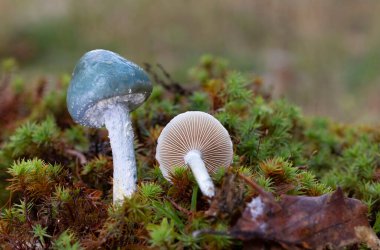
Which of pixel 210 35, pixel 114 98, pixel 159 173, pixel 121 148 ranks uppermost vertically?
pixel 114 98

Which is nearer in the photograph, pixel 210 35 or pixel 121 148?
A: pixel 121 148

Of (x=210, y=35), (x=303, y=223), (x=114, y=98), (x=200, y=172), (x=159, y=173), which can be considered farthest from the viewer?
(x=210, y=35)

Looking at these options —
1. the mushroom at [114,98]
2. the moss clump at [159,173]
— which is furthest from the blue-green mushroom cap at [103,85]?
the moss clump at [159,173]

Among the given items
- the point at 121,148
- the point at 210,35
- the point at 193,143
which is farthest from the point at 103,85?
the point at 210,35

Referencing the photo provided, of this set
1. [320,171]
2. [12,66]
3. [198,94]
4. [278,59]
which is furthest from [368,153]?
[278,59]

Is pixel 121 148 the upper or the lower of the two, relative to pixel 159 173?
upper

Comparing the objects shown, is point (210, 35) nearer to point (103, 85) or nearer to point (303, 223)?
point (103, 85)

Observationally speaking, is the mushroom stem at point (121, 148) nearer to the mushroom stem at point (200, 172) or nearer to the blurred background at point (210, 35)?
the mushroom stem at point (200, 172)
